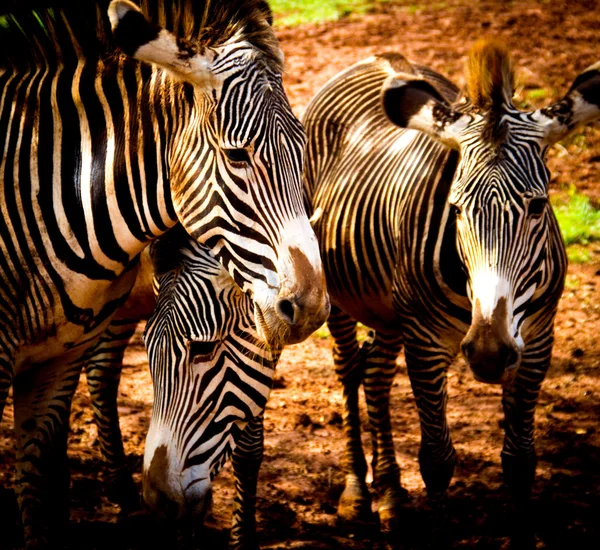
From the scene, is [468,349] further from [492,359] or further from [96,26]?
[96,26]

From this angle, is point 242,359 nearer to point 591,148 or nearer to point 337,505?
point 337,505

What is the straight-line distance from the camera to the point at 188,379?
3.98 meters

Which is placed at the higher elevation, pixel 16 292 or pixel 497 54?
pixel 497 54

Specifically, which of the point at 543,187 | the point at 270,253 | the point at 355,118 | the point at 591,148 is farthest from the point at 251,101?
the point at 591,148

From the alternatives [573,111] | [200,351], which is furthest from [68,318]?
[573,111]

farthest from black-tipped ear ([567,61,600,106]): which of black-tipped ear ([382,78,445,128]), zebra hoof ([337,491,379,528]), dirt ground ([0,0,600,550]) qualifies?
zebra hoof ([337,491,379,528])

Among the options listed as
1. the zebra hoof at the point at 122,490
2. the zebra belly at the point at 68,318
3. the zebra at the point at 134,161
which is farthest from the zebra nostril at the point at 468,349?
the zebra hoof at the point at 122,490

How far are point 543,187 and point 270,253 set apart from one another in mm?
1601

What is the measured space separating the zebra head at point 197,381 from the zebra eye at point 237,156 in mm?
747

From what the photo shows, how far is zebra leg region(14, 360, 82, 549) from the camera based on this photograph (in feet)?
15.0

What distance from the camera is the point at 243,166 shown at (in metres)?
3.55

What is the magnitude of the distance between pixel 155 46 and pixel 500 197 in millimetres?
1838

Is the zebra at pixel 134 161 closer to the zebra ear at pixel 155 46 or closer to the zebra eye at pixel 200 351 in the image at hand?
the zebra ear at pixel 155 46

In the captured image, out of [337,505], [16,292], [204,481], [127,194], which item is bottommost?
[337,505]
